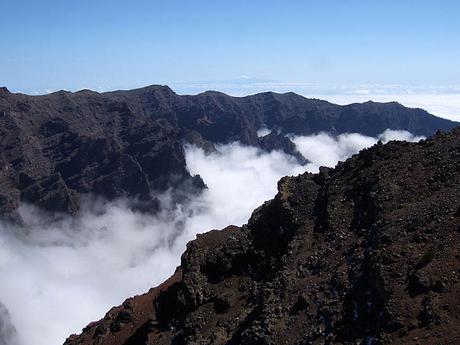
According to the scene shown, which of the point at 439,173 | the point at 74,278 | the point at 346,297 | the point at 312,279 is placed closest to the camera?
the point at 346,297

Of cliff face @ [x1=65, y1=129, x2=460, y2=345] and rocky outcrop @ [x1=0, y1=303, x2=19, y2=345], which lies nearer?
cliff face @ [x1=65, y1=129, x2=460, y2=345]

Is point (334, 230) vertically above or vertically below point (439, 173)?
below

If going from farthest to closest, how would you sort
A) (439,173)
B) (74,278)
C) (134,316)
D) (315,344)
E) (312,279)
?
1. (74,278)
2. (134,316)
3. (439,173)
4. (312,279)
5. (315,344)

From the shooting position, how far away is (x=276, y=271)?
3244cm

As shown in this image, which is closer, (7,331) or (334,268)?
(334,268)

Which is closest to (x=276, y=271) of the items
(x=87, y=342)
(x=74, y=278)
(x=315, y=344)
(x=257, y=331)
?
(x=257, y=331)

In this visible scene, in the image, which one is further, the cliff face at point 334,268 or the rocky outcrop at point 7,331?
the rocky outcrop at point 7,331

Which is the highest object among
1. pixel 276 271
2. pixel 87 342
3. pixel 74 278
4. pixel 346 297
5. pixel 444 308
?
pixel 444 308

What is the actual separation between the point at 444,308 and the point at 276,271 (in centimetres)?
1276

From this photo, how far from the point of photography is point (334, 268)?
1107 inches

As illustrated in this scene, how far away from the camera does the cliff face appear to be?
22.3m

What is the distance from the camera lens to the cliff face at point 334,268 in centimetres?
2228

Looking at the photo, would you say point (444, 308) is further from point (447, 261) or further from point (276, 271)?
point (276, 271)

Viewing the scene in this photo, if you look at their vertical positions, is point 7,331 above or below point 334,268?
below
